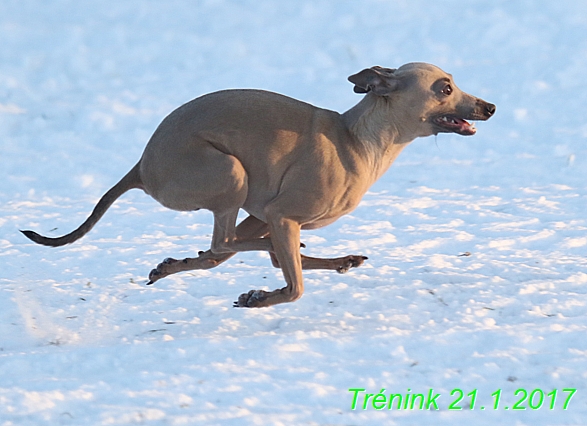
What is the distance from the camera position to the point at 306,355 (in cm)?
563

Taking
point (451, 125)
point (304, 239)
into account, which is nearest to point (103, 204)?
point (451, 125)

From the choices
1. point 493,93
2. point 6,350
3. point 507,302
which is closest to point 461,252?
point 507,302

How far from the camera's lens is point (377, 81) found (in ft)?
20.1

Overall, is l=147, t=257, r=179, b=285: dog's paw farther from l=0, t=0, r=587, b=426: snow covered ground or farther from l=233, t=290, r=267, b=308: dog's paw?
l=233, t=290, r=267, b=308: dog's paw

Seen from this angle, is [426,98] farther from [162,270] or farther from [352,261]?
[162,270]

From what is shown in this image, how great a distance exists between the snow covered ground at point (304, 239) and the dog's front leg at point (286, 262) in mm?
232

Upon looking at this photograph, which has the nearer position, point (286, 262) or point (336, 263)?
point (286, 262)

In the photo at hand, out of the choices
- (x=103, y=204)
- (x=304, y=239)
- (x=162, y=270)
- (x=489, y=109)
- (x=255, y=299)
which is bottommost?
(x=255, y=299)

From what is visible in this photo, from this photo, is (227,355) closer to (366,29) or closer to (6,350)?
(6,350)

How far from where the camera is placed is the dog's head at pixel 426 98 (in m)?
6.11

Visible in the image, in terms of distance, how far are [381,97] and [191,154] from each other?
131 centimetres

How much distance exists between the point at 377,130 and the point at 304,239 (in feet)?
8.27

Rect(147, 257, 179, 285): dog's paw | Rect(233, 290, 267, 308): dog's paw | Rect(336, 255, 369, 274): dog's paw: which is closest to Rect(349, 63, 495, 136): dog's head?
Rect(336, 255, 369, 274): dog's paw

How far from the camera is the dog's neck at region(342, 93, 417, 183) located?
6230 millimetres
